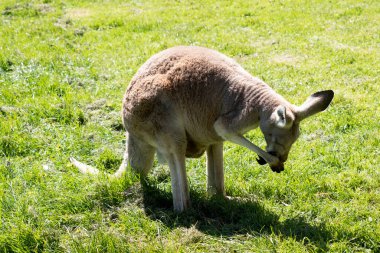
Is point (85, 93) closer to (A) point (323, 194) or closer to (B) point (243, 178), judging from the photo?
(B) point (243, 178)

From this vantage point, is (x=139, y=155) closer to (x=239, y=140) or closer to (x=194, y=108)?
(x=194, y=108)

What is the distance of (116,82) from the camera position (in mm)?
8734

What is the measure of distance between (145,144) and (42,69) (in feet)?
14.7

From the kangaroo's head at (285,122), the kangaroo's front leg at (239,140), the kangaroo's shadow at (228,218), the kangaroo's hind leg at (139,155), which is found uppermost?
the kangaroo's head at (285,122)

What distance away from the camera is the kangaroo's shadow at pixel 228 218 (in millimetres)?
4531

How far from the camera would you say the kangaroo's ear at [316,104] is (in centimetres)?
430

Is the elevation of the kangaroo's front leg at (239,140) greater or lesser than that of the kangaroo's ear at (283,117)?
lesser

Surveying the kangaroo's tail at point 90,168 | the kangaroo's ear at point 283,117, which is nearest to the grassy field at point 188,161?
the kangaroo's tail at point 90,168

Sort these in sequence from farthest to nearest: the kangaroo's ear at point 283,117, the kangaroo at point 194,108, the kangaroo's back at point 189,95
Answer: the kangaroo's back at point 189,95 < the kangaroo at point 194,108 < the kangaroo's ear at point 283,117

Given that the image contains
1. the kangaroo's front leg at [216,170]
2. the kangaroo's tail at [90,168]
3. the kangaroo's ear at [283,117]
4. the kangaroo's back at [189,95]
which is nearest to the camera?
the kangaroo's ear at [283,117]

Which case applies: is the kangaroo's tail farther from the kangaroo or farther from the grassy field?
the kangaroo

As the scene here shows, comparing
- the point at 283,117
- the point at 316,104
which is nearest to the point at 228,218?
the point at 283,117

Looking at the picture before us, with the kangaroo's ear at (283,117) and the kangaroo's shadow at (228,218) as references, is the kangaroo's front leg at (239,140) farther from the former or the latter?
the kangaroo's shadow at (228,218)

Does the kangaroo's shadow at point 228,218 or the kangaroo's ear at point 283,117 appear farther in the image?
the kangaroo's shadow at point 228,218
